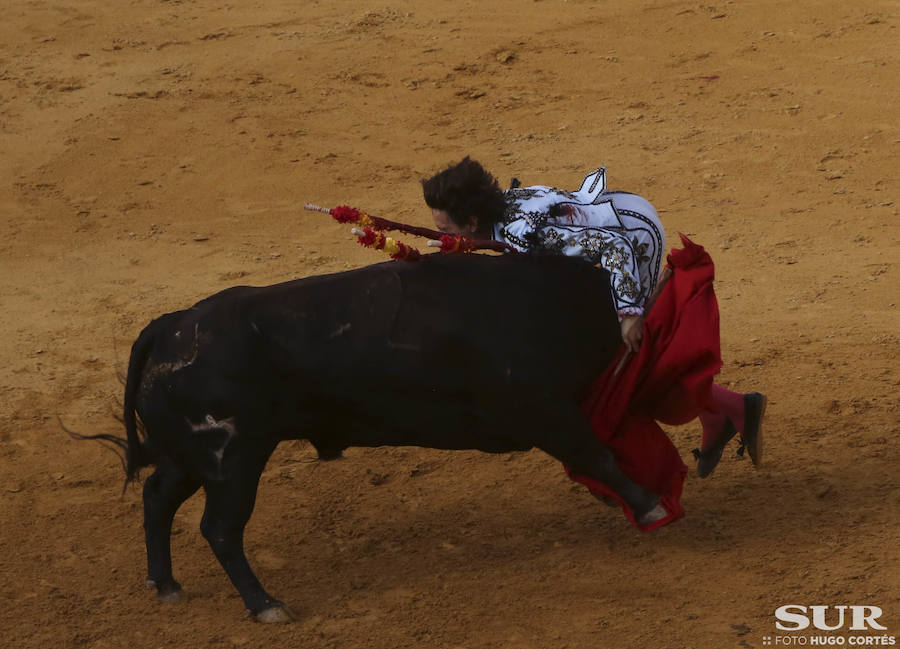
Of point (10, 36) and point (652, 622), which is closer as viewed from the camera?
point (652, 622)

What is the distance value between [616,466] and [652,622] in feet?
2.15

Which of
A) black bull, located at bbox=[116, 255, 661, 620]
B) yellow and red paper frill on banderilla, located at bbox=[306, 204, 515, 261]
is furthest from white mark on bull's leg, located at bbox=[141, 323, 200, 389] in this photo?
yellow and red paper frill on banderilla, located at bbox=[306, 204, 515, 261]

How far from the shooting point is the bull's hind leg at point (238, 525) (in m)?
4.64

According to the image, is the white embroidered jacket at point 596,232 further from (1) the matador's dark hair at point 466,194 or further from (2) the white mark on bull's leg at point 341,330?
(2) the white mark on bull's leg at point 341,330

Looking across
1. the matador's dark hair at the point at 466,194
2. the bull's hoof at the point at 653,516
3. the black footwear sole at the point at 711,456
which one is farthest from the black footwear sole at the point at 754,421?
the matador's dark hair at the point at 466,194

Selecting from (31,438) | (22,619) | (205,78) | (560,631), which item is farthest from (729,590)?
(205,78)

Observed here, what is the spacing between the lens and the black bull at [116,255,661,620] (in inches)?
179

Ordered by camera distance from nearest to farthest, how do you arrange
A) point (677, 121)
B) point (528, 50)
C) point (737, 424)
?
point (737, 424) < point (677, 121) < point (528, 50)

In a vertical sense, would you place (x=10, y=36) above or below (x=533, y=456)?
above

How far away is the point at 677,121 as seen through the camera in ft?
34.6

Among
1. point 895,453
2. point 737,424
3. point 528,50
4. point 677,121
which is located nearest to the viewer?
point 737,424

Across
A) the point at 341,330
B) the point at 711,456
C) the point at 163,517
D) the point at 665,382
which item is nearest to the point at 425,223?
the point at 711,456

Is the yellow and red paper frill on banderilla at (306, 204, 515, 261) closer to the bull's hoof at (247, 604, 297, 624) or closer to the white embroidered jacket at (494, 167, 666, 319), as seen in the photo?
the white embroidered jacket at (494, 167, 666, 319)

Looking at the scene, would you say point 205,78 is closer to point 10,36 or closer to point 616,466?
point 10,36
